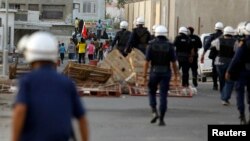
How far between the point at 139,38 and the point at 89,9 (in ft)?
280

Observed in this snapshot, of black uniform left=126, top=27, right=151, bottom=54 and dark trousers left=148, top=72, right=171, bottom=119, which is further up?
black uniform left=126, top=27, right=151, bottom=54

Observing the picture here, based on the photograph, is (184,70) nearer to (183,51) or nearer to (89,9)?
(183,51)

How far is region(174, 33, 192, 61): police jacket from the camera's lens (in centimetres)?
2015

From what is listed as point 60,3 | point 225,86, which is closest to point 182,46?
point 225,86

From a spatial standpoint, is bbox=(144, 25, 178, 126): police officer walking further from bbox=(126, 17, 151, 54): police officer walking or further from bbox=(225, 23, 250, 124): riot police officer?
bbox=(126, 17, 151, 54): police officer walking

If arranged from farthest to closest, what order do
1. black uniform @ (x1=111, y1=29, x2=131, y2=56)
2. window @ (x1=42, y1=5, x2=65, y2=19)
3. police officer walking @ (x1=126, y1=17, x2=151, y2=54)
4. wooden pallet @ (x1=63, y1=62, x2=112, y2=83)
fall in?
window @ (x1=42, y1=5, x2=65, y2=19)
black uniform @ (x1=111, y1=29, x2=131, y2=56)
police officer walking @ (x1=126, y1=17, x2=151, y2=54)
wooden pallet @ (x1=63, y1=62, x2=112, y2=83)

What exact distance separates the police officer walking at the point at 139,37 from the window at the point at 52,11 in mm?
74500

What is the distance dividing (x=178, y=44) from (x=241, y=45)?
24.0 feet

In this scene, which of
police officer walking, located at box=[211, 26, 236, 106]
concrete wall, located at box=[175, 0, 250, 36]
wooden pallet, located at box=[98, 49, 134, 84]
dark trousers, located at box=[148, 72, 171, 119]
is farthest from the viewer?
concrete wall, located at box=[175, 0, 250, 36]

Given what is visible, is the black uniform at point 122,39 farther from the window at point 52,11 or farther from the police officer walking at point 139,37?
the window at point 52,11

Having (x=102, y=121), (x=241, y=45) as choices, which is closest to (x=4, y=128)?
(x=102, y=121)

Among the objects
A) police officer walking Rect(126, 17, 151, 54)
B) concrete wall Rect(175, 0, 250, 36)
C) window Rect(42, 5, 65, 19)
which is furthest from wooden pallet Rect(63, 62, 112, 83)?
window Rect(42, 5, 65, 19)

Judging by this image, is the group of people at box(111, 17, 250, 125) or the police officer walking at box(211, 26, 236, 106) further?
the police officer walking at box(211, 26, 236, 106)

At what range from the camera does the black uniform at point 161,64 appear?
13484 mm
